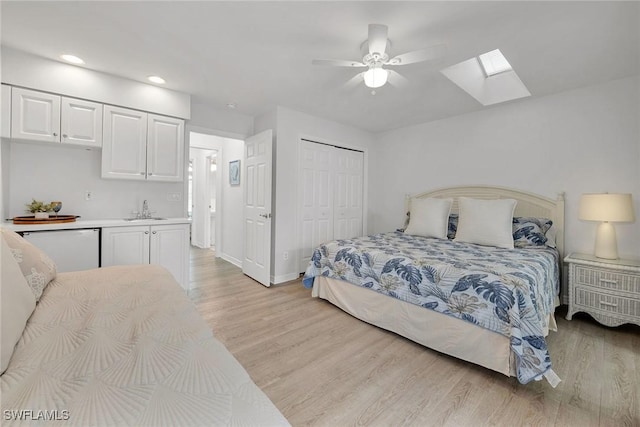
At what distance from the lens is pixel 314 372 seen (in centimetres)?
183

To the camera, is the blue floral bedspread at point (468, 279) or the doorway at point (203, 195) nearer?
the blue floral bedspread at point (468, 279)

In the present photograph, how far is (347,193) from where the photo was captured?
465 cm

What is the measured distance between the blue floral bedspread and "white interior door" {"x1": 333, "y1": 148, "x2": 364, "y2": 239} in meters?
1.40

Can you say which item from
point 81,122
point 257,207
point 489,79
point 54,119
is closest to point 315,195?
point 257,207

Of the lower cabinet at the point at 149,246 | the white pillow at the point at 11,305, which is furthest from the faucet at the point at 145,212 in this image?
the white pillow at the point at 11,305

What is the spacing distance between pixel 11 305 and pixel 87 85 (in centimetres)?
268

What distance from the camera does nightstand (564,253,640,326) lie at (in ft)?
7.66

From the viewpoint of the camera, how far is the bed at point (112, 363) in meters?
0.59

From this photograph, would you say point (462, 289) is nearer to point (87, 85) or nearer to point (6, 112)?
point (87, 85)

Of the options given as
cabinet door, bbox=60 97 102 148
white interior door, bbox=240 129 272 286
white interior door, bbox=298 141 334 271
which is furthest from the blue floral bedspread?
cabinet door, bbox=60 97 102 148

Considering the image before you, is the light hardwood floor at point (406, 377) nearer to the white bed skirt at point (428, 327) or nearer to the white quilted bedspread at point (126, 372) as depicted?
the white bed skirt at point (428, 327)

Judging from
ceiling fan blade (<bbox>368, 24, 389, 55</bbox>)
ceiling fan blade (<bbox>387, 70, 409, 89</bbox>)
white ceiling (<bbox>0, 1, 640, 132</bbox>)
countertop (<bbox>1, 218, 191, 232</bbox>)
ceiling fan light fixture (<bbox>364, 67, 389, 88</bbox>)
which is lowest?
countertop (<bbox>1, 218, 191, 232</bbox>)

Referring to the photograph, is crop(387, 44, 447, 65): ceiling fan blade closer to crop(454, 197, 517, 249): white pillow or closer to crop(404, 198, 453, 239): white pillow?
crop(454, 197, 517, 249): white pillow

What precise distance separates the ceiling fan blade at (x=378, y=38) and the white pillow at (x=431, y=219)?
2175 mm
